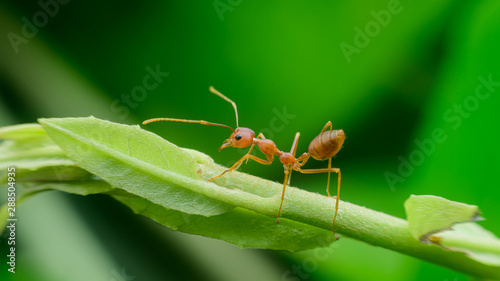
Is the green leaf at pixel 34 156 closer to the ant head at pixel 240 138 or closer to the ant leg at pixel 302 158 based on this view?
the ant head at pixel 240 138

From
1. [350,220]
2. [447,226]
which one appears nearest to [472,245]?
[447,226]

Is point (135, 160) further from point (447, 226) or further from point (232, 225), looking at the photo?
point (447, 226)

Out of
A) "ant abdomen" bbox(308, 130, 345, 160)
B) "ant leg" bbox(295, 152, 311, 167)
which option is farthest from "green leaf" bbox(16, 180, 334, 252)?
"ant leg" bbox(295, 152, 311, 167)

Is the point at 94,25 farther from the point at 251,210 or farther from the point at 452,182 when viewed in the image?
the point at 452,182

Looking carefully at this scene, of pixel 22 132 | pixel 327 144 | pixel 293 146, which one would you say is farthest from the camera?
pixel 293 146

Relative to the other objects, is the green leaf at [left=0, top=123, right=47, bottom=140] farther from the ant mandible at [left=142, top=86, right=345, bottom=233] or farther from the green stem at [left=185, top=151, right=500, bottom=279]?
the ant mandible at [left=142, top=86, right=345, bottom=233]
